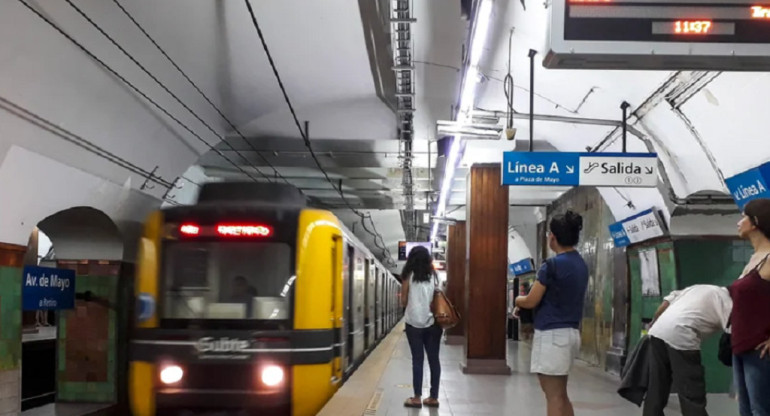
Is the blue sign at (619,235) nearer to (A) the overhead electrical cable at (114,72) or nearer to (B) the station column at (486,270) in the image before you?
(B) the station column at (486,270)

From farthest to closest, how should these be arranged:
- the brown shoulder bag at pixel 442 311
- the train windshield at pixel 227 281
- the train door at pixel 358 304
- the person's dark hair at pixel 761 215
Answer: the train door at pixel 358 304
the brown shoulder bag at pixel 442 311
the train windshield at pixel 227 281
the person's dark hair at pixel 761 215

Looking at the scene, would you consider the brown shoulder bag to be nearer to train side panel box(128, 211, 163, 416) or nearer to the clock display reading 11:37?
train side panel box(128, 211, 163, 416)

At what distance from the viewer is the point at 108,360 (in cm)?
1194

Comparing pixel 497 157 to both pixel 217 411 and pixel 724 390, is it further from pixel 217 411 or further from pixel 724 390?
pixel 217 411

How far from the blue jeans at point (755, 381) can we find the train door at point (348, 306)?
15.4ft

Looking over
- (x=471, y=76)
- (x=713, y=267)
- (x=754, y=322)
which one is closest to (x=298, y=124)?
(x=471, y=76)

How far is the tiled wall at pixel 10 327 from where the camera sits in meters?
8.47

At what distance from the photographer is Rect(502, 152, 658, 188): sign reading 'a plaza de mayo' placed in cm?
834

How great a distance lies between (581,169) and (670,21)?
4.59m

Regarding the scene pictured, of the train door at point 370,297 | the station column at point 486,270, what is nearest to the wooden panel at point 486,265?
the station column at point 486,270

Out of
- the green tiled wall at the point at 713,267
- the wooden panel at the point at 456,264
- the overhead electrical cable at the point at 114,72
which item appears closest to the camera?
the overhead electrical cable at the point at 114,72

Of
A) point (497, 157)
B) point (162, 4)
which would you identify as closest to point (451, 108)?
point (497, 157)

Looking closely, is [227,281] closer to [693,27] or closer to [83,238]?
[693,27]

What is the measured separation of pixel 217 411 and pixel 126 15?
4591mm
